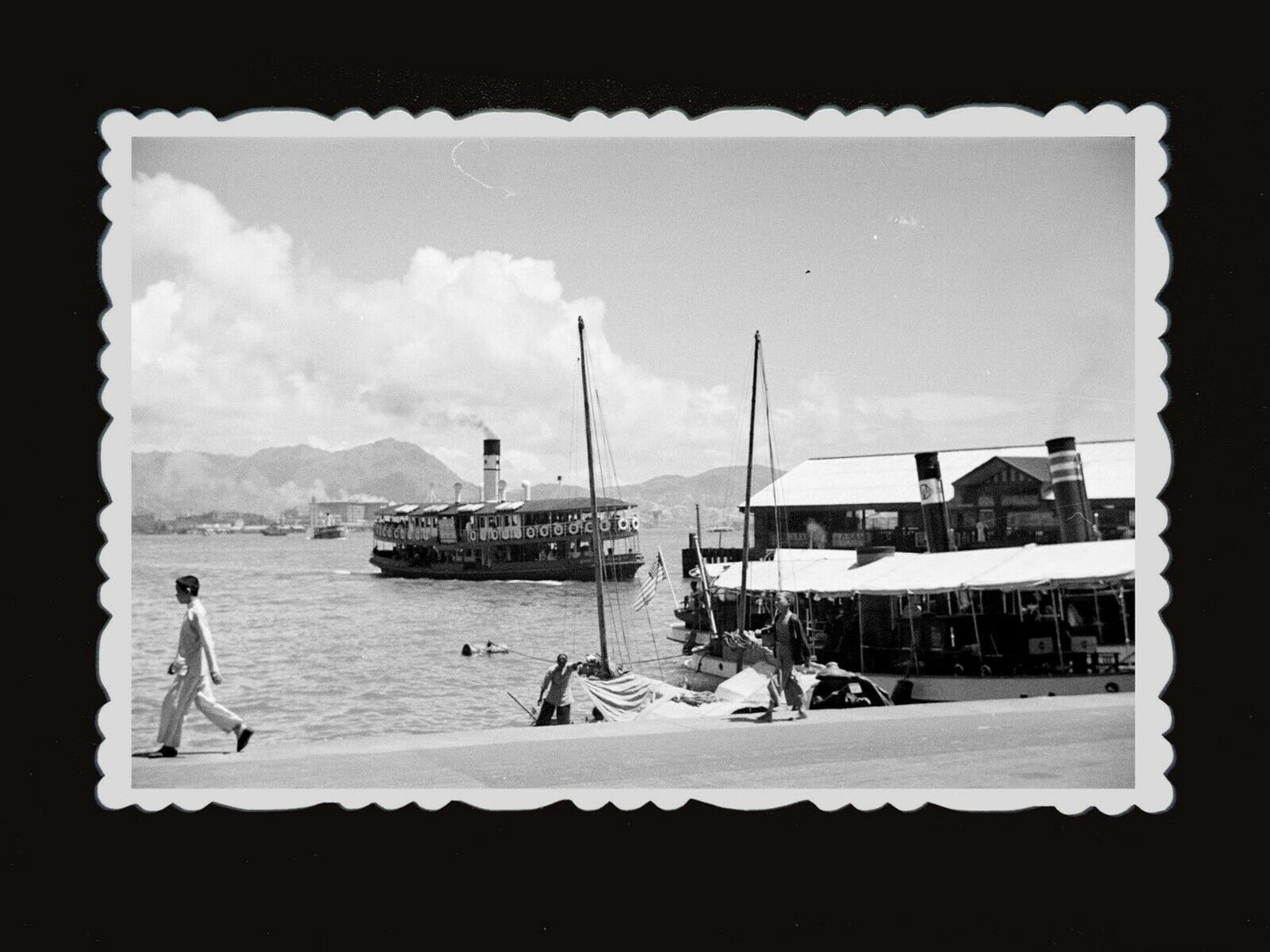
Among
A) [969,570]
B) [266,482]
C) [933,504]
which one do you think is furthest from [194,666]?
[969,570]

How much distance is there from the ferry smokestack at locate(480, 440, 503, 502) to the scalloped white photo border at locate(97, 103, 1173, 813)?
8.43 feet

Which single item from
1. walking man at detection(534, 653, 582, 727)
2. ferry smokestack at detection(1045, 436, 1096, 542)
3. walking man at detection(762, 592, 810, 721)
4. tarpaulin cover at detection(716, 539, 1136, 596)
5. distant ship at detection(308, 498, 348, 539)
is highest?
ferry smokestack at detection(1045, 436, 1096, 542)

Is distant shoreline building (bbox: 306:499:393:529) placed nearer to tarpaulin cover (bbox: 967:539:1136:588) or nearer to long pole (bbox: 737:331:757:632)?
long pole (bbox: 737:331:757:632)

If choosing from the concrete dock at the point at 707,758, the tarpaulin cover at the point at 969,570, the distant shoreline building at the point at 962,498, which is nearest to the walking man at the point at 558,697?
the concrete dock at the point at 707,758

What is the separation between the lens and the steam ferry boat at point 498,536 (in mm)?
10656

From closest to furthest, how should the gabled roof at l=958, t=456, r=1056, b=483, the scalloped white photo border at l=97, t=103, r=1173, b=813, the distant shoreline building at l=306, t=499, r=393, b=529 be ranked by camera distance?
the scalloped white photo border at l=97, t=103, r=1173, b=813 < the gabled roof at l=958, t=456, r=1056, b=483 < the distant shoreline building at l=306, t=499, r=393, b=529

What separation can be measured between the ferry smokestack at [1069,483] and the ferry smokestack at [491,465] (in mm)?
3995

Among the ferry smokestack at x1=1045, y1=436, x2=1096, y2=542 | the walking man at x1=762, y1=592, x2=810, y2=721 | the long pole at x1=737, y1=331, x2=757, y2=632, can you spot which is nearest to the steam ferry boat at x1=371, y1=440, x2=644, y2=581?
the long pole at x1=737, y1=331, x2=757, y2=632

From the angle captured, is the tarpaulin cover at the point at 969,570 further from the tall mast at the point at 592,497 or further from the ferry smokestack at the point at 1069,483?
the tall mast at the point at 592,497

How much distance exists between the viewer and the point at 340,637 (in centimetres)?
969

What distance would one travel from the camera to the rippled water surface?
7133 mm

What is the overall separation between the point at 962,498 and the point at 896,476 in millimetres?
635

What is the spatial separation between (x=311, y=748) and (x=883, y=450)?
15.7 feet

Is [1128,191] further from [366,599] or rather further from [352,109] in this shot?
[366,599]
